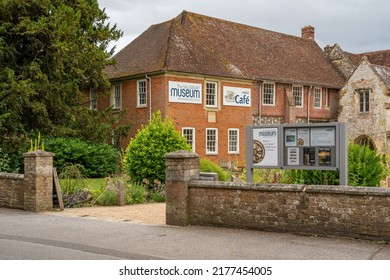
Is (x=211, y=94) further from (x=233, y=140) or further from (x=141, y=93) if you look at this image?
(x=141, y=93)

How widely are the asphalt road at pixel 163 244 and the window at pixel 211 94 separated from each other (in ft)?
71.0

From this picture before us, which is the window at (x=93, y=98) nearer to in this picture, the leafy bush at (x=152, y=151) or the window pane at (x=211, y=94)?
the window pane at (x=211, y=94)

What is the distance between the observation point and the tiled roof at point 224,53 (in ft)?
109

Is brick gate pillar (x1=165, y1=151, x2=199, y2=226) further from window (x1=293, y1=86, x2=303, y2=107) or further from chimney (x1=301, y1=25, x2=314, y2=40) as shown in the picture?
chimney (x1=301, y1=25, x2=314, y2=40)

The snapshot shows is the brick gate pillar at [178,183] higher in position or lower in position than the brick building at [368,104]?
lower

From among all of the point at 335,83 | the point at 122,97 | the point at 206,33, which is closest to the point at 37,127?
the point at 122,97

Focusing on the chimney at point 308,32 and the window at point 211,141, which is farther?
the chimney at point 308,32

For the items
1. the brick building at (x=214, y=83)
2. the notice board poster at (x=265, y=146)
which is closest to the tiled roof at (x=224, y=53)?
the brick building at (x=214, y=83)

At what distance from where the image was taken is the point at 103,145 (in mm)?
28516

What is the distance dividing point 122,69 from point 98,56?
22.2ft

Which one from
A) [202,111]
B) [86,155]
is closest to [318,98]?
[202,111]

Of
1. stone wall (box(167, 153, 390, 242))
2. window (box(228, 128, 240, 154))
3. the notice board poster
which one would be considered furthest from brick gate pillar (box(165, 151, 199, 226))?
window (box(228, 128, 240, 154))

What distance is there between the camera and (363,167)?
47.7 feet

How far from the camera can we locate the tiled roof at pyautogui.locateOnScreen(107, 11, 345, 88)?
109 feet
